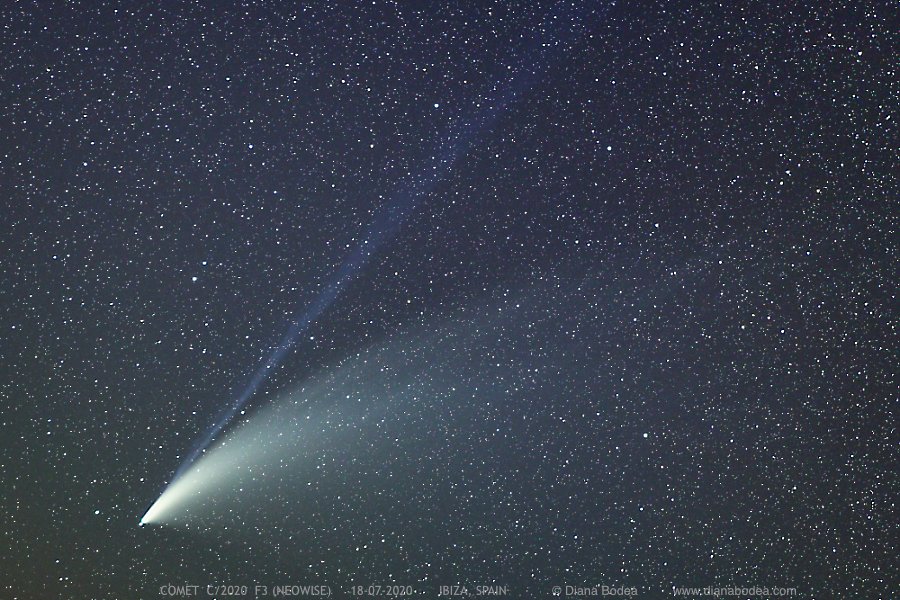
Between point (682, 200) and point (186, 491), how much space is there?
695mm

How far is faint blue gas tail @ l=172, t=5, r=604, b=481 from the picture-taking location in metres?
0.94

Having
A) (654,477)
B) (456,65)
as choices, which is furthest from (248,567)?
(456,65)

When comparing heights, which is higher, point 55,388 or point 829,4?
point 829,4

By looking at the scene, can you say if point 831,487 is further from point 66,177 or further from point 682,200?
point 66,177

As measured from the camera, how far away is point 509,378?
38.3 inches

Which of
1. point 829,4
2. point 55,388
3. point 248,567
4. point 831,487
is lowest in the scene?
point 831,487

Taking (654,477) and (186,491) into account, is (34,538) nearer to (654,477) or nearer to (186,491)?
(186,491)

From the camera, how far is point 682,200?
39.1 inches

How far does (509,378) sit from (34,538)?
60cm

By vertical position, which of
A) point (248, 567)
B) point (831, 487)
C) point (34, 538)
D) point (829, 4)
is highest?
point (829, 4)

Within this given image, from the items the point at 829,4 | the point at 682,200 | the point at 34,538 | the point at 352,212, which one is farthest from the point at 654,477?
the point at 34,538

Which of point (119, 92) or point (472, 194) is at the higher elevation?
point (119, 92)

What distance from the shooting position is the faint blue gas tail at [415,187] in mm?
942

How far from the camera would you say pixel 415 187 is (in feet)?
3.16
